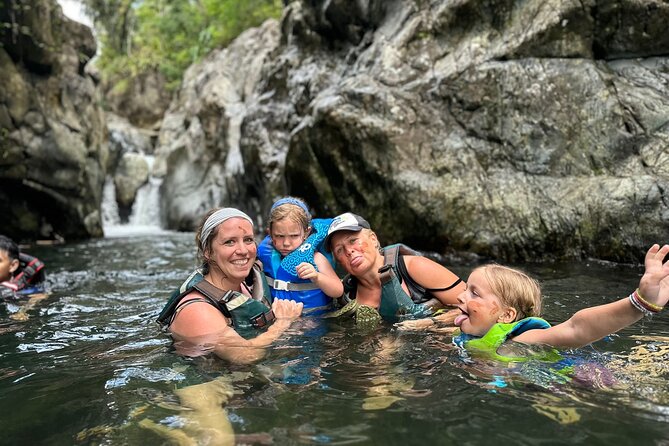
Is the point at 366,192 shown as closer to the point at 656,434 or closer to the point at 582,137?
the point at 582,137

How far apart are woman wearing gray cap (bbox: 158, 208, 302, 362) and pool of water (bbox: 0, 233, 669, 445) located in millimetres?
156

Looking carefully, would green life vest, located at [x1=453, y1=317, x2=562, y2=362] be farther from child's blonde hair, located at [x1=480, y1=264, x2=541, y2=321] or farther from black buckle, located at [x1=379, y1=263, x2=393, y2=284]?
black buckle, located at [x1=379, y1=263, x2=393, y2=284]

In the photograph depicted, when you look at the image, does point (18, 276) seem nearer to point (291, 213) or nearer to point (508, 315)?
point (291, 213)

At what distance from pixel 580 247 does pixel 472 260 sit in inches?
59.1

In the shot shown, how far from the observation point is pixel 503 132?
8383 mm

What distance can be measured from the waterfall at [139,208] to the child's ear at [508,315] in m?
19.2

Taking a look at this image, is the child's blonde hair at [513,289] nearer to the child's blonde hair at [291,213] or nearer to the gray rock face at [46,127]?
the child's blonde hair at [291,213]

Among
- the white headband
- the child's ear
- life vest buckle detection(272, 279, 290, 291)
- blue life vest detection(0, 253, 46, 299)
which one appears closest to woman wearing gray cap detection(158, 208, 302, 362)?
the white headband

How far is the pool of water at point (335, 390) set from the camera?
7.47ft

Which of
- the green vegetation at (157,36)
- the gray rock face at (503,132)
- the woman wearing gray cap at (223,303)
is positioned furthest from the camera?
the green vegetation at (157,36)

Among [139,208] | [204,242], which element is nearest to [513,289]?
[204,242]

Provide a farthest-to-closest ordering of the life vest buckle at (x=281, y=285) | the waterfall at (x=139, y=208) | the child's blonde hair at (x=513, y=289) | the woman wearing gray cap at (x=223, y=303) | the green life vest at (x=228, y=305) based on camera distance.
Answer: the waterfall at (x=139, y=208), the life vest buckle at (x=281, y=285), the green life vest at (x=228, y=305), the woman wearing gray cap at (x=223, y=303), the child's blonde hair at (x=513, y=289)

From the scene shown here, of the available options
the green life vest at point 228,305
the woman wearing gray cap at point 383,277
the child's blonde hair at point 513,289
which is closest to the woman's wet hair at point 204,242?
the green life vest at point 228,305

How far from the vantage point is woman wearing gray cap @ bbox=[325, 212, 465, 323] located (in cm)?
423
